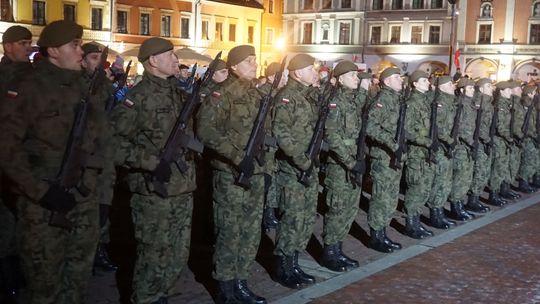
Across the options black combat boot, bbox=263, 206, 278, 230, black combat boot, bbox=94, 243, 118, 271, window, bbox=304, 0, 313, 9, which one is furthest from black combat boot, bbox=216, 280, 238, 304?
window, bbox=304, 0, 313, 9

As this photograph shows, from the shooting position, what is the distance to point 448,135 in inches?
372

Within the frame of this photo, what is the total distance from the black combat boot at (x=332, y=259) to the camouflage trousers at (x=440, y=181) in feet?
9.20

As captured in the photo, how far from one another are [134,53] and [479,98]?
58.6ft

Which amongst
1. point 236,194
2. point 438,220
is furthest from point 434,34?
point 236,194

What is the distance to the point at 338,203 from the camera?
24.0ft

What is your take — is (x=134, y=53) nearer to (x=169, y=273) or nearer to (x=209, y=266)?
(x=209, y=266)

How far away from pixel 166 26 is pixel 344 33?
56.4 ft

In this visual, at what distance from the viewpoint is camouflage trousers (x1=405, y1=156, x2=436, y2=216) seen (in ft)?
29.5

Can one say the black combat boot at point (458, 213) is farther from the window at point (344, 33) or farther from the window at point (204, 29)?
the window at point (344, 33)

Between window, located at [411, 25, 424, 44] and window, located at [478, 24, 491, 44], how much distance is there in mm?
4578

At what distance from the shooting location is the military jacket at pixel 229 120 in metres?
5.50

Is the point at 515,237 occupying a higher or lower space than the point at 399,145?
lower

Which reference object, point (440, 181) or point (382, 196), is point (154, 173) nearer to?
point (382, 196)

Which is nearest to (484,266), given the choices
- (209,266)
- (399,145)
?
(399,145)
